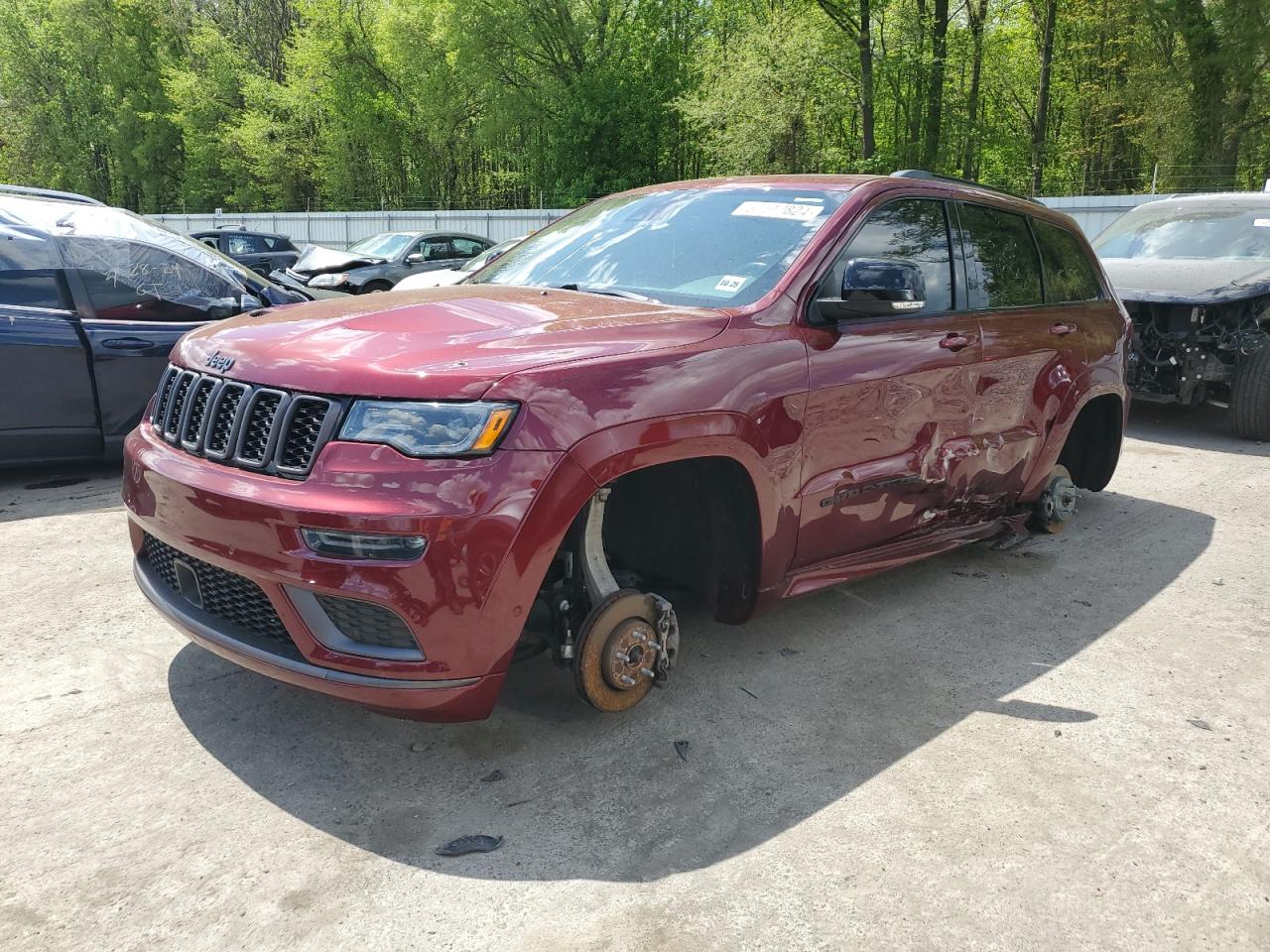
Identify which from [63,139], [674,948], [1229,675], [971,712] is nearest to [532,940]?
[674,948]

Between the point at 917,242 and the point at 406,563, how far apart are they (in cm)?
253

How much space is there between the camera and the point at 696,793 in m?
2.83

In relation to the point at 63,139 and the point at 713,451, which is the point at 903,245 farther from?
the point at 63,139

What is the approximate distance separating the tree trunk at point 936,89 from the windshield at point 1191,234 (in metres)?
20.0

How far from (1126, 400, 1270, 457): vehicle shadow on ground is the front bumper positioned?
23.1 ft

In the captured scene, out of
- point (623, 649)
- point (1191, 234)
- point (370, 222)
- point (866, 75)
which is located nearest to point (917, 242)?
point (623, 649)

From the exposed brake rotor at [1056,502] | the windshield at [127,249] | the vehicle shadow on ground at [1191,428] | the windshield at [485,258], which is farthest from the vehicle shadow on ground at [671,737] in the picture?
the vehicle shadow on ground at [1191,428]

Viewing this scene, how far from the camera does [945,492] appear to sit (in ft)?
13.5

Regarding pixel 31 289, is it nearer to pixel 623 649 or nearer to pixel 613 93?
pixel 623 649

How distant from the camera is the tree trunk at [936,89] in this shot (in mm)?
27781

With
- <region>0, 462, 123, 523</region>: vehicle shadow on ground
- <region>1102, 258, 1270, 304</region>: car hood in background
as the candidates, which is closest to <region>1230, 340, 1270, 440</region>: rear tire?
<region>1102, 258, 1270, 304</region>: car hood in background

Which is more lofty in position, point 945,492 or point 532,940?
point 945,492

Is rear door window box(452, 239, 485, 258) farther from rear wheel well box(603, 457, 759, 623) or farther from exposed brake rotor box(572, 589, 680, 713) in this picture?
exposed brake rotor box(572, 589, 680, 713)

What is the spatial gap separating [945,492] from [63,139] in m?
64.5
